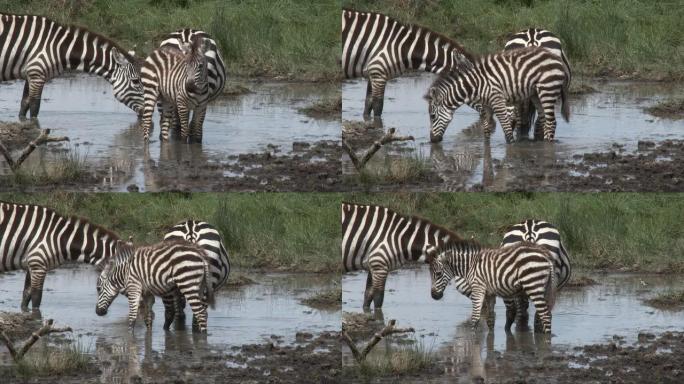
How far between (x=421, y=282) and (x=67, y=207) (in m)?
4.73

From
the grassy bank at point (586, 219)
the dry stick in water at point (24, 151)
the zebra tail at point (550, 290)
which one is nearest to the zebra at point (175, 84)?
the dry stick in water at point (24, 151)

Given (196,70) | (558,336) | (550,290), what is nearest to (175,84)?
(196,70)

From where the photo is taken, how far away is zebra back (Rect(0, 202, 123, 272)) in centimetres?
1628

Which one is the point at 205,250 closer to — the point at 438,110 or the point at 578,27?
the point at 438,110

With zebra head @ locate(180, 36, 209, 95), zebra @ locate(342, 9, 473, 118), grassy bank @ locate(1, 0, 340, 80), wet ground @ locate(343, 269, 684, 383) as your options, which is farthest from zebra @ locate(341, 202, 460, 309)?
grassy bank @ locate(1, 0, 340, 80)

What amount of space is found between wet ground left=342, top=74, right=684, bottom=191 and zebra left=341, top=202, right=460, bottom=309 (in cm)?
62

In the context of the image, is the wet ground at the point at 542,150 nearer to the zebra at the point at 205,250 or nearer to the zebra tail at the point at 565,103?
the zebra tail at the point at 565,103

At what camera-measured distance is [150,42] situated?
66.9ft

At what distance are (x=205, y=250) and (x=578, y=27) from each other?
6.74 metres

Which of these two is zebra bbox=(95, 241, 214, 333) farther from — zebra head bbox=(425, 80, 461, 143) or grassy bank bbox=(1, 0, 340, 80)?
grassy bank bbox=(1, 0, 340, 80)

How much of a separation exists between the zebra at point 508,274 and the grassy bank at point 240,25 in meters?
4.52

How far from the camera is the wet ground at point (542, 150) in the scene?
50.8 feet

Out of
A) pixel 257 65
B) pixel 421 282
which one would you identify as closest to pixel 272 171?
pixel 421 282

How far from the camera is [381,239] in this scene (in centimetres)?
1593
